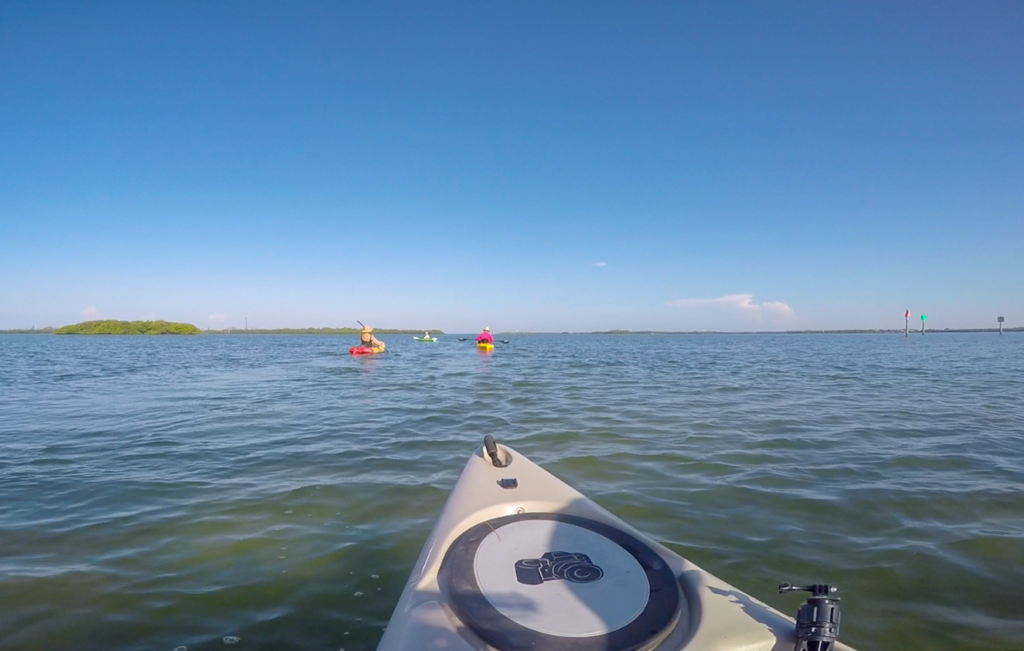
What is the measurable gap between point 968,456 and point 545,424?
666cm

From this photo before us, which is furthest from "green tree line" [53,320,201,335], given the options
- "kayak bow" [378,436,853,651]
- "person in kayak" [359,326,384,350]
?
"kayak bow" [378,436,853,651]

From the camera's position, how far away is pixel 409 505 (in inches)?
217

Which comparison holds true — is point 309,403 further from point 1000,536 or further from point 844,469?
point 1000,536

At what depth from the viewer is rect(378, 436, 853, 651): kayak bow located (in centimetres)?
216

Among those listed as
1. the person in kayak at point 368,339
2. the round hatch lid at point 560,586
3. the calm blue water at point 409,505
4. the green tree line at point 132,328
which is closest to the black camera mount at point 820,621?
the round hatch lid at point 560,586

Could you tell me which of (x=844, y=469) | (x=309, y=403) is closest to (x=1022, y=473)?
(x=844, y=469)

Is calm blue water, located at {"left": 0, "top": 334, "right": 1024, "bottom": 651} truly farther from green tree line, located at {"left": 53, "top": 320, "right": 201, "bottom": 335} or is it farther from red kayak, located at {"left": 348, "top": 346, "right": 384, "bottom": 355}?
green tree line, located at {"left": 53, "top": 320, "right": 201, "bottom": 335}

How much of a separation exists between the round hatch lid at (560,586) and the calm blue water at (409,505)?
43.9 inches

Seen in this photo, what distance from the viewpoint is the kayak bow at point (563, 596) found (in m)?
2.16

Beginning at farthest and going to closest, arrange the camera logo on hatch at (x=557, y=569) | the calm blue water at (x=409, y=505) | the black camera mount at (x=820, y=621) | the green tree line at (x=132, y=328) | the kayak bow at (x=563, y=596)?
the green tree line at (x=132, y=328) < the calm blue water at (x=409, y=505) < the camera logo on hatch at (x=557, y=569) < the kayak bow at (x=563, y=596) < the black camera mount at (x=820, y=621)

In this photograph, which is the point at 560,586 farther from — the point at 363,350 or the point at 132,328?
the point at 132,328

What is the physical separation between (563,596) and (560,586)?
0.26 feet

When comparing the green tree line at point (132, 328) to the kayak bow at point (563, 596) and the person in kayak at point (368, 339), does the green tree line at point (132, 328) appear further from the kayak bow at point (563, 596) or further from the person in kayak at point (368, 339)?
the kayak bow at point (563, 596)

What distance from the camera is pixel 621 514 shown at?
5.25m
